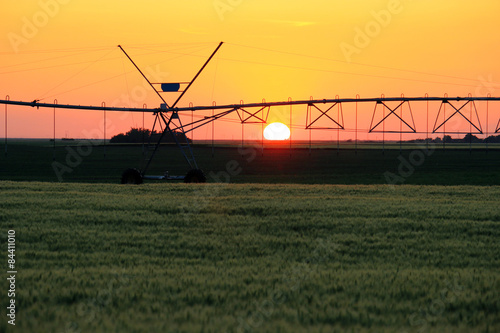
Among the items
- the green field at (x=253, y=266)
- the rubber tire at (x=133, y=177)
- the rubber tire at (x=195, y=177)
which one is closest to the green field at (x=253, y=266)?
the green field at (x=253, y=266)

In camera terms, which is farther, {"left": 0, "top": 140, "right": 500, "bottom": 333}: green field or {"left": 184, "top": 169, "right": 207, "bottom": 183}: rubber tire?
{"left": 184, "top": 169, "right": 207, "bottom": 183}: rubber tire

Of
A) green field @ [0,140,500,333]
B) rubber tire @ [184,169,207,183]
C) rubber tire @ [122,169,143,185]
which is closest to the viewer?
green field @ [0,140,500,333]

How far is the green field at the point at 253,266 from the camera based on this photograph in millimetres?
7914

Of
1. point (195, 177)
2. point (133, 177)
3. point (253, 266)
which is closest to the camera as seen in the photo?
point (253, 266)

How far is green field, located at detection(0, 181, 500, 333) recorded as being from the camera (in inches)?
312

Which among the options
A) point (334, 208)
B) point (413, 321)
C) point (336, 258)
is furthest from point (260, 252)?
point (334, 208)

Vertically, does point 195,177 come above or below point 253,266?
above

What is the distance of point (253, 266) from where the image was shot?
11.1 m

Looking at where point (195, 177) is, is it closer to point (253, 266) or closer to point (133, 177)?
point (133, 177)

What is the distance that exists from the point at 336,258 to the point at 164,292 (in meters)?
Answer: 4.38

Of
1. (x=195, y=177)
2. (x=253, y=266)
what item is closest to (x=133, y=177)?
(x=195, y=177)

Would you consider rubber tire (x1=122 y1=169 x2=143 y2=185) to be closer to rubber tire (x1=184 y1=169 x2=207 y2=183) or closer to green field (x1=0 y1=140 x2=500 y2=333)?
rubber tire (x1=184 y1=169 x2=207 y2=183)

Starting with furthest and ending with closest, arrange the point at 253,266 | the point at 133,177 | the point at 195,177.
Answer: the point at 133,177 → the point at 195,177 → the point at 253,266

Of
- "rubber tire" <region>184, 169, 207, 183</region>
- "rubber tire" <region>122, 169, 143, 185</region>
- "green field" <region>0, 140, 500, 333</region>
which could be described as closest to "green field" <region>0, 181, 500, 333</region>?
"green field" <region>0, 140, 500, 333</region>
